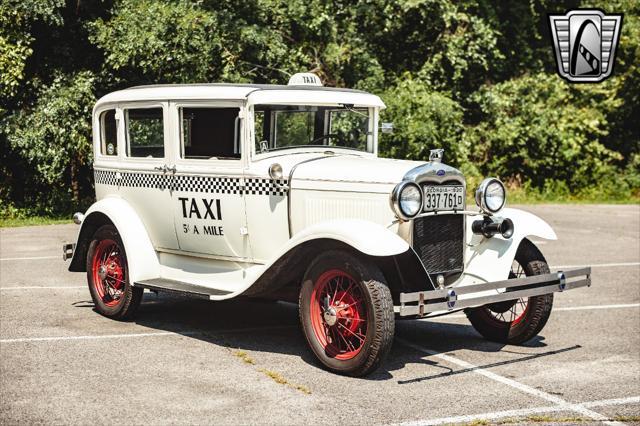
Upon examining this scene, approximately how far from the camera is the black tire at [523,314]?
7.15 meters

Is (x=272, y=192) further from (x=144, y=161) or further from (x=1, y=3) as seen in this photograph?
(x=1, y=3)

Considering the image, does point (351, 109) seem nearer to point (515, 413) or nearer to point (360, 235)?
point (360, 235)

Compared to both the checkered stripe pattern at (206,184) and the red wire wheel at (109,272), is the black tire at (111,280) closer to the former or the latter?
the red wire wheel at (109,272)

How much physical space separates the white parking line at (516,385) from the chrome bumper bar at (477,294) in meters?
0.50

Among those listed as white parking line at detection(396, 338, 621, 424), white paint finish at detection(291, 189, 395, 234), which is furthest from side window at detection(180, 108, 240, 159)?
white parking line at detection(396, 338, 621, 424)

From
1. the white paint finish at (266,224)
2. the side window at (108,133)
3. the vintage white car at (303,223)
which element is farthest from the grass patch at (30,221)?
the white paint finish at (266,224)

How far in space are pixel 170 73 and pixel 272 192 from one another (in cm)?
1051

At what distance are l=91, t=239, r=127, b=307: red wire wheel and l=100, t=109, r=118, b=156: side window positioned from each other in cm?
93

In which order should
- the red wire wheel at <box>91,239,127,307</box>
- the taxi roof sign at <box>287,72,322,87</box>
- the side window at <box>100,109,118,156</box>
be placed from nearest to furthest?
the taxi roof sign at <box>287,72,322,87</box> < the red wire wheel at <box>91,239,127,307</box> < the side window at <box>100,109,118,156</box>

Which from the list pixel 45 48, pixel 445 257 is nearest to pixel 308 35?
pixel 45 48

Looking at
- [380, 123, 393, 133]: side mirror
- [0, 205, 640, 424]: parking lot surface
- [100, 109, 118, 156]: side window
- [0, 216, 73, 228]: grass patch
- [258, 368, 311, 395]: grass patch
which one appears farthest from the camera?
[0, 216, 73, 228]: grass patch

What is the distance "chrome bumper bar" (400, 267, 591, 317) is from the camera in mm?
5949

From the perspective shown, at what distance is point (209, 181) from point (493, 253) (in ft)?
7.82

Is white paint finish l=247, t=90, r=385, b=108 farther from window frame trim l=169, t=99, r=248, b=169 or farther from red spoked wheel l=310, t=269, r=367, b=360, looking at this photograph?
red spoked wheel l=310, t=269, r=367, b=360
